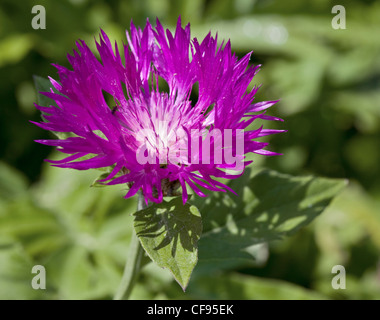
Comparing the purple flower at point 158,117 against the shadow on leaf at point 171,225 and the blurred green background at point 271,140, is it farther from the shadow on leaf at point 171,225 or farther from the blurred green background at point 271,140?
the blurred green background at point 271,140

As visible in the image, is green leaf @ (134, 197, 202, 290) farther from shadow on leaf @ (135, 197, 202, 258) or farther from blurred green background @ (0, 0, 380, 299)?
blurred green background @ (0, 0, 380, 299)

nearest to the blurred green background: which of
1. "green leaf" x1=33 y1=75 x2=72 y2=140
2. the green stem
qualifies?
the green stem

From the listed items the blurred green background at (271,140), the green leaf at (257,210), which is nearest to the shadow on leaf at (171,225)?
the green leaf at (257,210)

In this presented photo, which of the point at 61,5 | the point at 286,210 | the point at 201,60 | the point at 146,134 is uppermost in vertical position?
the point at 61,5
